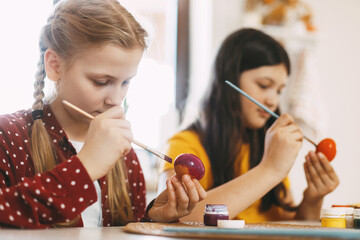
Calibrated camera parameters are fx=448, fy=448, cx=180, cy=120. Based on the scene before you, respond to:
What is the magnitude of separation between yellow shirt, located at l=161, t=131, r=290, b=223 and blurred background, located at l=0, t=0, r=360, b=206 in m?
0.51

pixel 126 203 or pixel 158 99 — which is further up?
pixel 158 99

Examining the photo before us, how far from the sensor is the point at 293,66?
237 centimetres

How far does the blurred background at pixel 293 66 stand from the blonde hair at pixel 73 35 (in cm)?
83

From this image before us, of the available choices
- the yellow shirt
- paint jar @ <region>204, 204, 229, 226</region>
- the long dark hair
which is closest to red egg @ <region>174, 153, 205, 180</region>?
paint jar @ <region>204, 204, 229, 226</region>

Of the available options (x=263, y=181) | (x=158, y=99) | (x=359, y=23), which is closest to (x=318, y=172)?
(x=263, y=181)

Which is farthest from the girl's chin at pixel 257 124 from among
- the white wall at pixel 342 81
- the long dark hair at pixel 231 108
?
the white wall at pixel 342 81

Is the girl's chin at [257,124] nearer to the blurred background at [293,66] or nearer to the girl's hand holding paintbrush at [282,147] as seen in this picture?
the girl's hand holding paintbrush at [282,147]

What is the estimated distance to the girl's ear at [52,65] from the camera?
1.00 m

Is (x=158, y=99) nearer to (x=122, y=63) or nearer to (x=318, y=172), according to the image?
(x=318, y=172)

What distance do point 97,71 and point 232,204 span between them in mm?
444

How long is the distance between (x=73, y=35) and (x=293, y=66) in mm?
1624

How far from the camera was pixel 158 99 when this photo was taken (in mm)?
2074

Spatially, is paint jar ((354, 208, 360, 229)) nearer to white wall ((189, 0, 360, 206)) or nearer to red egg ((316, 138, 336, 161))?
red egg ((316, 138, 336, 161))

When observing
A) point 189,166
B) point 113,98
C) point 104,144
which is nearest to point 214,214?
point 189,166
